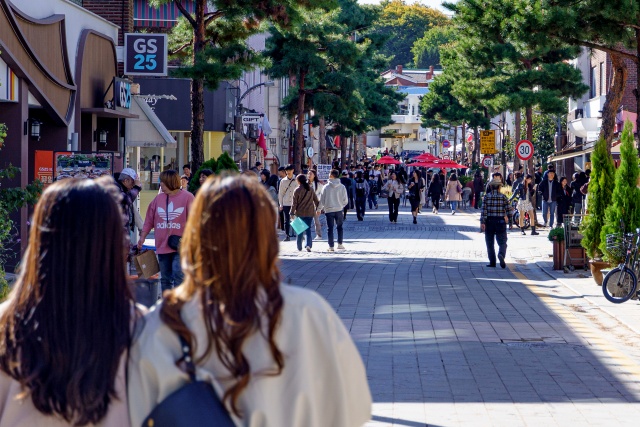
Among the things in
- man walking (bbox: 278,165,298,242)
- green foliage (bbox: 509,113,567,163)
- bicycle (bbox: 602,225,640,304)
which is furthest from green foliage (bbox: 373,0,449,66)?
bicycle (bbox: 602,225,640,304)

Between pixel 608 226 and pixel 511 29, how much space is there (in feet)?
20.8

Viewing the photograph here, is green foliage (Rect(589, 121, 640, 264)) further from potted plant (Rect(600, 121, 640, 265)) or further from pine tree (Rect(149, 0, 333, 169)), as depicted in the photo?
pine tree (Rect(149, 0, 333, 169))

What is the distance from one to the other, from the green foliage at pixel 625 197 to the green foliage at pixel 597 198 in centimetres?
111

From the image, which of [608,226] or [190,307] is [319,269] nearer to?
[608,226]

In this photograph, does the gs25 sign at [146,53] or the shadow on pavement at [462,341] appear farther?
the gs25 sign at [146,53]

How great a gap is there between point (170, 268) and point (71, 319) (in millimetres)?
9227

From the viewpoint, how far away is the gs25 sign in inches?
1005

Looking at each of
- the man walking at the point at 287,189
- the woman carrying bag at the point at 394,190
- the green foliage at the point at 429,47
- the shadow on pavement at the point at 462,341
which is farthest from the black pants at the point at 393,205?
the green foliage at the point at 429,47

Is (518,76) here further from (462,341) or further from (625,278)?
(462,341)

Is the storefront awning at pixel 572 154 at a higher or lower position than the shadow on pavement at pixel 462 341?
higher

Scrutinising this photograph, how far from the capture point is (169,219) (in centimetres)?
1204

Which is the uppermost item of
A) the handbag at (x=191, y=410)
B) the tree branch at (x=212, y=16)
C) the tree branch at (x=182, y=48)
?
the tree branch at (x=212, y=16)

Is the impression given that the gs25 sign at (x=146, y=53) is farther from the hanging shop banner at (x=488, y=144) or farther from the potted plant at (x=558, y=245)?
the hanging shop banner at (x=488, y=144)

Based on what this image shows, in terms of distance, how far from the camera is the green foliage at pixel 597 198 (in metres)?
17.7
